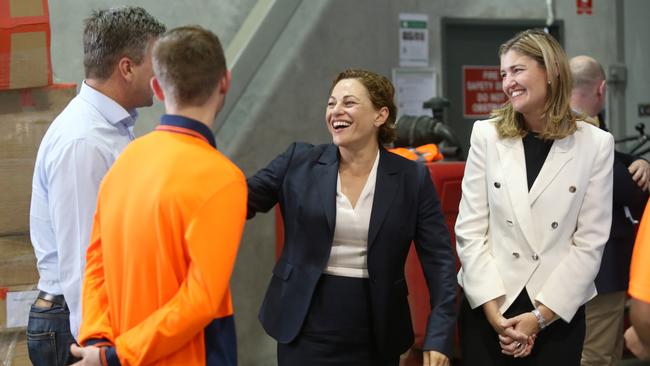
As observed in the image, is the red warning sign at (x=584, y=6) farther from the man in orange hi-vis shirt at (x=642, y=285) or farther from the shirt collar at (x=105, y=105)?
the man in orange hi-vis shirt at (x=642, y=285)

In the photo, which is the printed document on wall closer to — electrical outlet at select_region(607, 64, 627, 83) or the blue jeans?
electrical outlet at select_region(607, 64, 627, 83)

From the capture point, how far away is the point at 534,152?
2484 millimetres

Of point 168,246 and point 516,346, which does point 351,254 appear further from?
point 168,246

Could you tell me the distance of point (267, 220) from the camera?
5.01 m

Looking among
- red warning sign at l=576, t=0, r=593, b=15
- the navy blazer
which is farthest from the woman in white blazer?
red warning sign at l=576, t=0, r=593, b=15

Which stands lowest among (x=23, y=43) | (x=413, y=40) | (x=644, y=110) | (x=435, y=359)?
(x=435, y=359)

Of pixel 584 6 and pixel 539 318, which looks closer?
pixel 539 318

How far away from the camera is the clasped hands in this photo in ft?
7.72

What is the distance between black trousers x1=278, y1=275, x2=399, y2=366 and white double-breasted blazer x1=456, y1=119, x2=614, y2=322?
37cm

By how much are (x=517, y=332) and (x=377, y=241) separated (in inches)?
19.9

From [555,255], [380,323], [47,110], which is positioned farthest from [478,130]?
[47,110]

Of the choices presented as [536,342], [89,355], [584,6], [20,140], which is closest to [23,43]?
[20,140]

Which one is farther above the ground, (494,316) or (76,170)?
(76,170)

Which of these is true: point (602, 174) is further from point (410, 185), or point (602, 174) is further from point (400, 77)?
point (400, 77)
